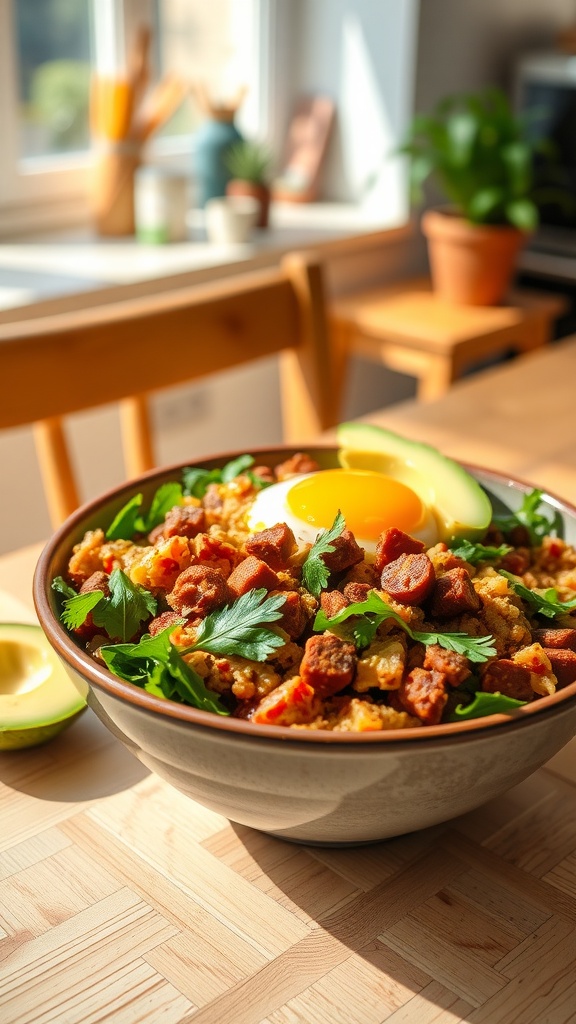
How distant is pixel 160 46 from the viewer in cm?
277

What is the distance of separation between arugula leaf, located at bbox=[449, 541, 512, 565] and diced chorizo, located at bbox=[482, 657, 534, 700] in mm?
150

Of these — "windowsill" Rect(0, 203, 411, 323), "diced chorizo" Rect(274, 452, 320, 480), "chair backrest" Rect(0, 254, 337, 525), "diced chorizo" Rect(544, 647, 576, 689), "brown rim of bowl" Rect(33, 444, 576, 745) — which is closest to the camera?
"brown rim of bowl" Rect(33, 444, 576, 745)

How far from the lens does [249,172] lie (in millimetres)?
2680

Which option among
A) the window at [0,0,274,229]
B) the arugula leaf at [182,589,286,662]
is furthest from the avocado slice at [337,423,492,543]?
the window at [0,0,274,229]

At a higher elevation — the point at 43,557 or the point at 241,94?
the point at 241,94

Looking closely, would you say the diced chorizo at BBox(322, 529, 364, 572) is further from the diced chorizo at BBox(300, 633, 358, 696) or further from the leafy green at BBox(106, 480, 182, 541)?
the leafy green at BBox(106, 480, 182, 541)

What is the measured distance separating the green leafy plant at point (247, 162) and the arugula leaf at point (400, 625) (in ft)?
7.27

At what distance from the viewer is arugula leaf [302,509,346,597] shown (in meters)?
0.72

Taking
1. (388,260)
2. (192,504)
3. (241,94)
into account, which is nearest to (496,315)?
(388,260)

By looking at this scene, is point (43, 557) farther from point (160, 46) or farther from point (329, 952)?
point (160, 46)

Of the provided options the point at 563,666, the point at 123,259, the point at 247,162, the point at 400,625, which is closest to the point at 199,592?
the point at 400,625

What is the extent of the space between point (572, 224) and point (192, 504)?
2.48m

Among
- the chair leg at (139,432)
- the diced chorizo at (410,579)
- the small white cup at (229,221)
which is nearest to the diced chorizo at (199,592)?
the diced chorizo at (410,579)

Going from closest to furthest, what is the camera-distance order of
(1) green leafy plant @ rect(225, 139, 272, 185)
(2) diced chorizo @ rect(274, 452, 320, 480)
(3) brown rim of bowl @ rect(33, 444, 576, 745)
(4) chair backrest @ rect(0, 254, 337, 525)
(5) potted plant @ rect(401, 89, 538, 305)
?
1. (3) brown rim of bowl @ rect(33, 444, 576, 745)
2. (2) diced chorizo @ rect(274, 452, 320, 480)
3. (4) chair backrest @ rect(0, 254, 337, 525)
4. (5) potted plant @ rect(401, 89, 538, 305)
5. (1) green leafy plant @ rect(225, 139, 272, 185)
